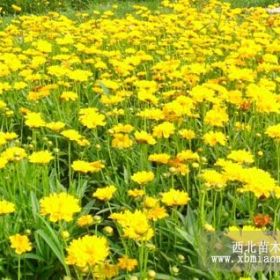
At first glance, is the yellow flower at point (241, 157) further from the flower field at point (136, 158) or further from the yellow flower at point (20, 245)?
the yellow flower at point (20, 245)

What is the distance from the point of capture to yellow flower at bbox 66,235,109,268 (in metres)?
1.50

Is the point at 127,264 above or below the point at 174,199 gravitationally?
below

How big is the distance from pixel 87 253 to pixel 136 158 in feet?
3.33

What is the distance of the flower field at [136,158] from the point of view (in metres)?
1.79

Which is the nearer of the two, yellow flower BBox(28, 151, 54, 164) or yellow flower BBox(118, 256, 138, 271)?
yellow flower BBox(118, 256, 138, 271)

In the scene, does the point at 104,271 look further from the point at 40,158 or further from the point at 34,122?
the point at 34,122

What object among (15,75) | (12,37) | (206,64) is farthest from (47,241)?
(12,37)

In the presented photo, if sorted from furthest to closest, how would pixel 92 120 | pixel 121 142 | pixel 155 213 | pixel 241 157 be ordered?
pixel 92 120 < pixel 121 142 < pixel 241 157 < pixel 155 213

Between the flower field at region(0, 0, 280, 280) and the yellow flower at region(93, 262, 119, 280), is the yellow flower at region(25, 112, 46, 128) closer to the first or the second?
the flower field at region(0, 0, 280, 280)

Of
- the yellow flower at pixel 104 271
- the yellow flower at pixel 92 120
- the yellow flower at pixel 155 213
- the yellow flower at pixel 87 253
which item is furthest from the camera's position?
the yellow flower at pixel 92 120

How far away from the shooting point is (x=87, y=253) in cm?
152

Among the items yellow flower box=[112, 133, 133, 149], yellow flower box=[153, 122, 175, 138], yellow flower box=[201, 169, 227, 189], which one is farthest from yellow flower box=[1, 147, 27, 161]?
yellow flower box=[201, 169, 227, 189]

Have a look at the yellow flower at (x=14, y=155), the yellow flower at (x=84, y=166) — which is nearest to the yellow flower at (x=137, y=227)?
the yellow flower at (x=84, y=166)

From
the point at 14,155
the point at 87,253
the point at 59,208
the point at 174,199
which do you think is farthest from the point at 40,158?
the point at 87,253
